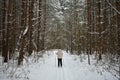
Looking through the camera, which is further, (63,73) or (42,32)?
(42,32)

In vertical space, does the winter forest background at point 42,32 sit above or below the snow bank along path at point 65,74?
above

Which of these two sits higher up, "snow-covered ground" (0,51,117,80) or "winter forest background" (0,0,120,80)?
"winter forest background" (0,0,120,80)

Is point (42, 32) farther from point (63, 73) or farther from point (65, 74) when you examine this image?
point (65, 74)

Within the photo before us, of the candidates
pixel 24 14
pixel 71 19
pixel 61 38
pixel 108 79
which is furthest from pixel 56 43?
pixel 108 79

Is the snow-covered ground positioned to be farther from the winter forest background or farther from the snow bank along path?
the winter forest background

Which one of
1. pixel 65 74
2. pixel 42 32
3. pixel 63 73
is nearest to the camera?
pixel 65 74

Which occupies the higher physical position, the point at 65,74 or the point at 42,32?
the point at 42,32

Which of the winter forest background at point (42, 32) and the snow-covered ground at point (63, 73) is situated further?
the winter forest background at point (42, 32)

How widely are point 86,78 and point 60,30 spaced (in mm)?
58024

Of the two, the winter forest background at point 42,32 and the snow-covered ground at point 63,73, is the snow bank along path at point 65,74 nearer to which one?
the snow-covered ground at point 63,73

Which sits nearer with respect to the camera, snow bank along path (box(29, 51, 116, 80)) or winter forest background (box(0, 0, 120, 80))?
snow bank along path (box(29, 51, 116, 80))

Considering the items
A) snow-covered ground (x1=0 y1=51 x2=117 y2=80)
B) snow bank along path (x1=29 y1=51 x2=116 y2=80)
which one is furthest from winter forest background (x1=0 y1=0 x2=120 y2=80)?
snow bank along path (x1=29 y1=51 x2=116 y2=80)

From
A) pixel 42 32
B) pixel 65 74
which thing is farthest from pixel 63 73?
pixel 42 32

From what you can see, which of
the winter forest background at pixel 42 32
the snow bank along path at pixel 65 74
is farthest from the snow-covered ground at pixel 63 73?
the winter forest background at pixel 42 32
